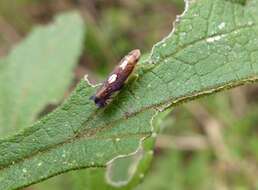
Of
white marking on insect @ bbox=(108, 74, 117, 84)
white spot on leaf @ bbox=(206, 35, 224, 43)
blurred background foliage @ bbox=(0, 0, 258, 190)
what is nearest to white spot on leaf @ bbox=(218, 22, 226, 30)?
white spot on leaf @ bbox=(206, 35, 224, 43)

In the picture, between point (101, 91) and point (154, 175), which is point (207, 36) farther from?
point (154, 175)

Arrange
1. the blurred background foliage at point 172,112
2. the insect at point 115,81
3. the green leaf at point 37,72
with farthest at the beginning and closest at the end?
the blurred background foliage at point 172,112 → the green leaf at point 37,72 → the insect at point 115,81

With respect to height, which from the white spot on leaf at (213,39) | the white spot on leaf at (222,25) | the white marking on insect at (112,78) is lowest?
the white spot on leaf at (213,39)

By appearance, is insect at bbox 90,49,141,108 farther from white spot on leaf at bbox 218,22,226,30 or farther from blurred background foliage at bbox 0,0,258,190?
blurred background foliage at bbox 0,0,258,190

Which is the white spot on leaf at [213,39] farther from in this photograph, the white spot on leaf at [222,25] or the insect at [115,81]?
the insect at [115,81]

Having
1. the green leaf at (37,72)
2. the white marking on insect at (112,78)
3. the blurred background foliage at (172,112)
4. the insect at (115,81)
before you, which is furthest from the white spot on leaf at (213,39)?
the blurred background foliage at (172,112)
